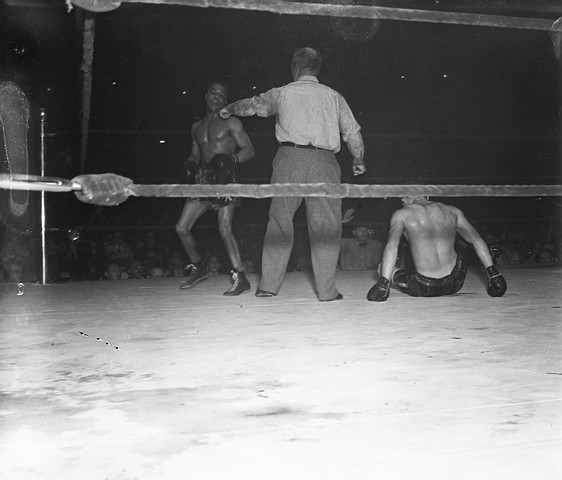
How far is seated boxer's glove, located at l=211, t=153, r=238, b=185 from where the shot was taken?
13.0 feet

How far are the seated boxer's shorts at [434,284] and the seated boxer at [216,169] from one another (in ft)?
2.69

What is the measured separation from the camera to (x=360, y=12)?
1.95m

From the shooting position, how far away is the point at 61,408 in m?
1.47

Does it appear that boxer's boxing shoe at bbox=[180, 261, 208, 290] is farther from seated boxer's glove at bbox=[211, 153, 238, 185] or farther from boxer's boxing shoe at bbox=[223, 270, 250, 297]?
seated boxer's glove at bbox=[211, 153, 238, 185]

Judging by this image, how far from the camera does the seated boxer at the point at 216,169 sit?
394cm

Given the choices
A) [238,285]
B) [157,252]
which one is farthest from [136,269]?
[238,285]

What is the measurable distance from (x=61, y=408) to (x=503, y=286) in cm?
242

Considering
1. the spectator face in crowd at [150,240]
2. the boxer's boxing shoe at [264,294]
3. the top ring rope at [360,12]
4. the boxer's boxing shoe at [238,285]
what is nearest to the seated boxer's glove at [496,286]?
the boxer's boxing shoe at [264,294]

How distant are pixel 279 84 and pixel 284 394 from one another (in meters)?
5.13

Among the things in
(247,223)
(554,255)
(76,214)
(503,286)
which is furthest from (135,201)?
(503,286)

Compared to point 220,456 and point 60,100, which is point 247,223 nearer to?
point 60,100

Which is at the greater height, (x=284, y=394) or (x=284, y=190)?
(x=284, y=190)

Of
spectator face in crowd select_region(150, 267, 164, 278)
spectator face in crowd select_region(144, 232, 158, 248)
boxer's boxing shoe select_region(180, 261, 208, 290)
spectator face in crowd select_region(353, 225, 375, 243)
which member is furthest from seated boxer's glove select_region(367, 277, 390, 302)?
spectator face in crowd select_region(144, 232, 158, 248)

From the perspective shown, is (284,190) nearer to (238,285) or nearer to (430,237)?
(430,237)
